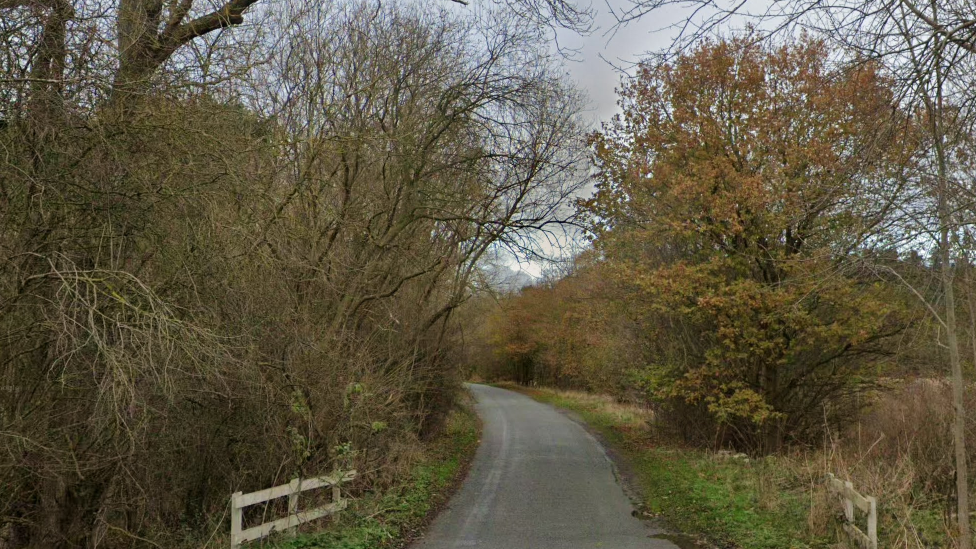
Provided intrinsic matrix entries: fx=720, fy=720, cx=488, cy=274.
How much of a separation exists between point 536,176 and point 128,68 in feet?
32.8

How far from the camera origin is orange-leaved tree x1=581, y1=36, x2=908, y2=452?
1356 cm

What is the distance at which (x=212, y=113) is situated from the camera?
697cm

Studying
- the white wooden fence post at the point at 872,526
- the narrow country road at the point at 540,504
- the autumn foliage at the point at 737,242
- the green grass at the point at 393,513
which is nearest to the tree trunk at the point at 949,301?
the white wooden fence post at the point at 872,526

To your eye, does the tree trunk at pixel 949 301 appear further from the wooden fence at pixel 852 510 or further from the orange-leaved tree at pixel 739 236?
the orange-leaved tree at pixel 739 236

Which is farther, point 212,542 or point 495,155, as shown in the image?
point 495,155

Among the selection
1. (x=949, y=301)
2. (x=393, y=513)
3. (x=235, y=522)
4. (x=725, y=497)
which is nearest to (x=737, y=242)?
(x=725, y=497)

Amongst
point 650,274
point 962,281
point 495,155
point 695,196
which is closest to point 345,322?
point 495,155

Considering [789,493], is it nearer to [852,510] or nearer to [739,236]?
[852,510]

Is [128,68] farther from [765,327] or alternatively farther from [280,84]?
[765,327]

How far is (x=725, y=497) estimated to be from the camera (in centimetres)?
1088

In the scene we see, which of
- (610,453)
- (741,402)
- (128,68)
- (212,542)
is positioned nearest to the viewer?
(128,68)

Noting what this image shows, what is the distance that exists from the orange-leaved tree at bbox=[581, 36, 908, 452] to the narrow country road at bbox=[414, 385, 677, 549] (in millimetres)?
2893

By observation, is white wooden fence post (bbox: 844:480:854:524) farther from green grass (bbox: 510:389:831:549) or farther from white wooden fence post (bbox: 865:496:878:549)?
white wooden fence post (bbox: 865:496:878:549)

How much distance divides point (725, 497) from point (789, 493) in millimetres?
914
